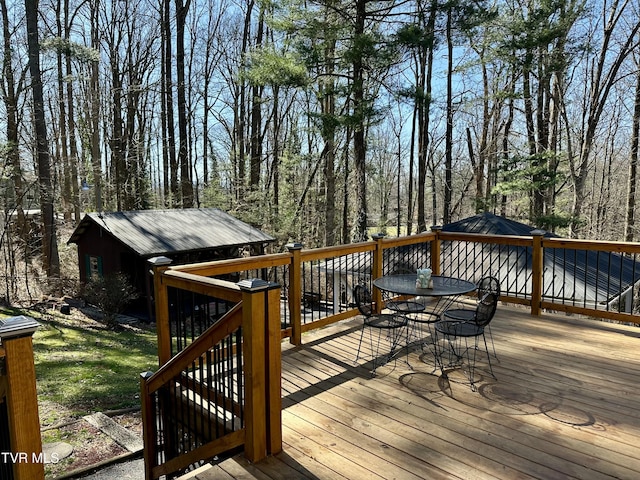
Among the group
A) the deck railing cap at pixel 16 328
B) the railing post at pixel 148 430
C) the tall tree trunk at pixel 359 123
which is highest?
the tall tree trunk at pixel 359 123

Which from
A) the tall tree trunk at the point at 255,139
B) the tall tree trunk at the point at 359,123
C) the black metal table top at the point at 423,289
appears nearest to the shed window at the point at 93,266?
the tall tree trunk at the point at 255,139

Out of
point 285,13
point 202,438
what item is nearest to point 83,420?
point 202,438

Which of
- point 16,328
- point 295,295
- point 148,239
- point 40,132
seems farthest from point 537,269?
point 40,132

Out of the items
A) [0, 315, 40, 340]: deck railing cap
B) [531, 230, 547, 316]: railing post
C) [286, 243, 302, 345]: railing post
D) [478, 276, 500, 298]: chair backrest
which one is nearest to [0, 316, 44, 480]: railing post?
[0, 315, 40, 340]: deck railing cap

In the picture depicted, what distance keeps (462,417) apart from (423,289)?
1.26 metres

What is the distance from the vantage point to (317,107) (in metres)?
19.2

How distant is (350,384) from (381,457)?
1050 millimetres

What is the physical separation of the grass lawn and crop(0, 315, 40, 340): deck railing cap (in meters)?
4.27

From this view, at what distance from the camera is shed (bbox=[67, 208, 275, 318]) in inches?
503

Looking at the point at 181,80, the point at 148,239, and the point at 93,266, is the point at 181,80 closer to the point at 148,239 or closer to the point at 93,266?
the point at 148,239

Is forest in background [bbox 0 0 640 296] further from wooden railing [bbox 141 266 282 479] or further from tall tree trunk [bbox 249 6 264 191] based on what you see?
wooden railing [bbox 141 266 282 479]

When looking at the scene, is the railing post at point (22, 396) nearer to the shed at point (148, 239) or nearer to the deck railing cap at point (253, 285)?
the deck railing cap at point (253, 285)

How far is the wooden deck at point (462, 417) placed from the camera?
2.43 metres

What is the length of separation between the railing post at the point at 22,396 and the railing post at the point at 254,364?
4.00 ft
